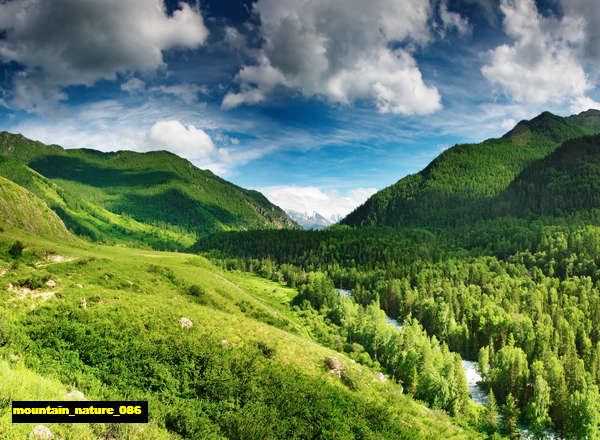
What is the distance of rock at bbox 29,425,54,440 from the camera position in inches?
657

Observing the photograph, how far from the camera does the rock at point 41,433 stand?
16.7 m

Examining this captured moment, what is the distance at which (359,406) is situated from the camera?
41.5 m

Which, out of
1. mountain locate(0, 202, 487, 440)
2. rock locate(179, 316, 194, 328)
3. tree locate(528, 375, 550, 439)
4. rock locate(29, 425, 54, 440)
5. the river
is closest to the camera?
rock locate(29, 425, 54, 440)

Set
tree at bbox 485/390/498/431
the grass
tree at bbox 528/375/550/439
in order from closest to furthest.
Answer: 1. the grass
2. tree at bbox 528/375/550/439
3. tree at bbox 485/390/498/431

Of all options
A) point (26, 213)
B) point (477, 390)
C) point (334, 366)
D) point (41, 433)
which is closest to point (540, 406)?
point (477, 390)

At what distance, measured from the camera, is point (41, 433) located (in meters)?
17.1

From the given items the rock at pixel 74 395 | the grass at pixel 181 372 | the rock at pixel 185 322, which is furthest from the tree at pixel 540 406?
the rock at pixel 74 395

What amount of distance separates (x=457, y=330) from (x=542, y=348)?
3045 cm

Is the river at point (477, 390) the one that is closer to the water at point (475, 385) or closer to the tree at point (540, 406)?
the water at point (475, 385)

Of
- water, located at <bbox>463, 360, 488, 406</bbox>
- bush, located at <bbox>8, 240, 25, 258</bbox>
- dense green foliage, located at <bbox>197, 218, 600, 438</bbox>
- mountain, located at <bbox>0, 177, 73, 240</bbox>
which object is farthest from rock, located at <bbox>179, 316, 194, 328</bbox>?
mountain, located at <bbox>0, 177, 73, 240</bbox>

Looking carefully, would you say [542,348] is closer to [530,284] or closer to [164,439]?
[530,284]

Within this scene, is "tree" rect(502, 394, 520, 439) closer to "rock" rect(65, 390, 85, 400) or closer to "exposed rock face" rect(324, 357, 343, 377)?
"exposed rock face" rect(324, 357, 343, 377)

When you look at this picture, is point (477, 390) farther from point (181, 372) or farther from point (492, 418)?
point (181, 372)

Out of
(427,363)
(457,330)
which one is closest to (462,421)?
(427,363)
